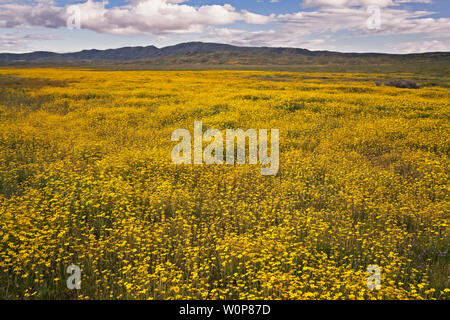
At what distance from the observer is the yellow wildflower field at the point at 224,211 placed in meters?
4.46

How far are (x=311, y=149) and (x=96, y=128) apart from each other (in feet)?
32.6

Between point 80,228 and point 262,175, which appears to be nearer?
point 80,228

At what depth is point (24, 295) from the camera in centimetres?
405

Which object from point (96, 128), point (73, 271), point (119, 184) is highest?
point (96, 128)

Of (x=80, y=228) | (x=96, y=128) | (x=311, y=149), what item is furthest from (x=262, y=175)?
(x=96, y=128)

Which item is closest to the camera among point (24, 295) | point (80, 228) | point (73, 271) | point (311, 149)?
point (24, 295)

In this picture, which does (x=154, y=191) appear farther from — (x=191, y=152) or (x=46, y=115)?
(x=46, y=115)

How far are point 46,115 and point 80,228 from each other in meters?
13.4

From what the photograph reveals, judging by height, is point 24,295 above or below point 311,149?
below

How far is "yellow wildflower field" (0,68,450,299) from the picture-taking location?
176 inches

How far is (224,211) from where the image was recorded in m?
6.82

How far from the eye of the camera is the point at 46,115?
16625mm

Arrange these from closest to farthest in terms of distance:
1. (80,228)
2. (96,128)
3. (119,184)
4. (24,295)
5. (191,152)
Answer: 1. (24,295)
2. (80,228)
3. (119,184)
4. (191,152)
5. (96,128)
